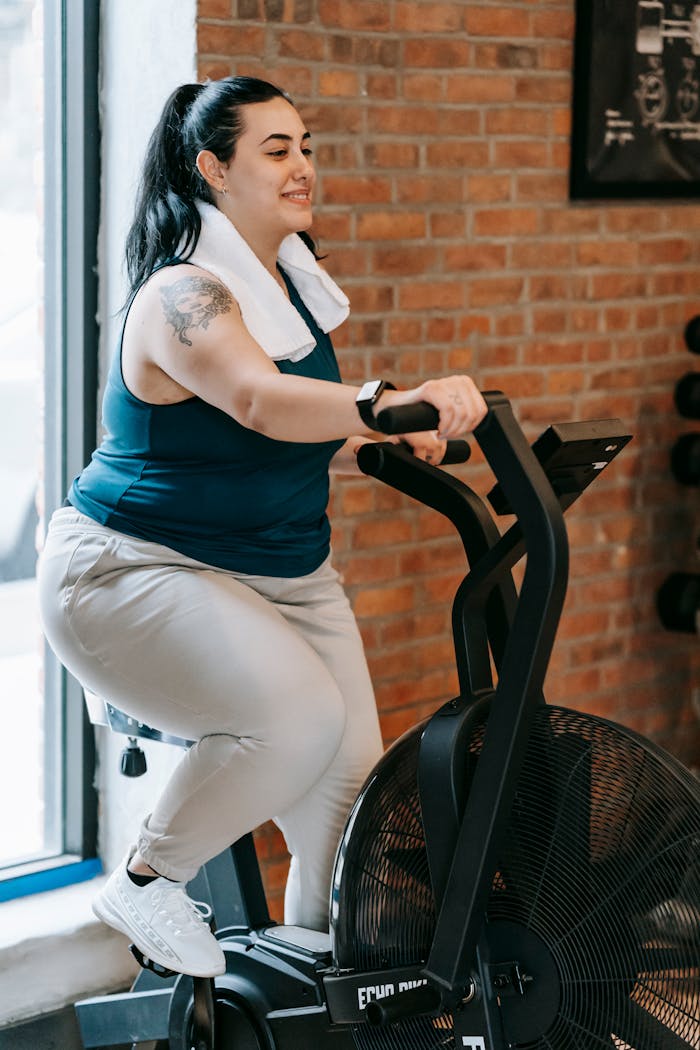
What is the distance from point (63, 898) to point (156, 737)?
0.79 m

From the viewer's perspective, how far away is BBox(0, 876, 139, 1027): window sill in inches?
108

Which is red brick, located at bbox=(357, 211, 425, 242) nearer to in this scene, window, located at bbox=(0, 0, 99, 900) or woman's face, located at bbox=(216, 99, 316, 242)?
window, located at bbox=(0, 0, 99, 900)

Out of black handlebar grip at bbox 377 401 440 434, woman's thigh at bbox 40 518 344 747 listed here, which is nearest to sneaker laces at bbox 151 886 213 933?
woman's thigh at bbox 40 518 344 747

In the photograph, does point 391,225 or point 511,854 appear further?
point 391,225

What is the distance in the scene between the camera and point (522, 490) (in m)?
1.82

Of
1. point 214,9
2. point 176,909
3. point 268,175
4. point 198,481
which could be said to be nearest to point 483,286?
point 214,9

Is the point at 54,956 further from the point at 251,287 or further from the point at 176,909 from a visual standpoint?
the point at 251,287

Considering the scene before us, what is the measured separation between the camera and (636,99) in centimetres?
330

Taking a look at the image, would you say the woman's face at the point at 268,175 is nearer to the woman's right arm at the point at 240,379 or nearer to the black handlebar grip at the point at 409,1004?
the woman's right arm at the point at 240,379

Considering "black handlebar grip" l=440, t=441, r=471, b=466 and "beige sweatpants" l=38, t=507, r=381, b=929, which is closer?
"beige sweatpants" l=38, t=507, r=381, b=929

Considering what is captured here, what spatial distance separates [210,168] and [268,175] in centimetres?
9

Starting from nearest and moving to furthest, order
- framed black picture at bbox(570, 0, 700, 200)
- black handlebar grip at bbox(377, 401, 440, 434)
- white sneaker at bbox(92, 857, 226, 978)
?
black handlebar grip at bbox(377, 401, 440, 434) < white sneaker at bbox(92, 857, 226, 978) < framed black picture at bbox(570, 0, 700, 200)

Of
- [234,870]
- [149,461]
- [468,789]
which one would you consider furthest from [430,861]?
[149,461]

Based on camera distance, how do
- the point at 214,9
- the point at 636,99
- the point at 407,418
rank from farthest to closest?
the point at 636,99, the point at 214,9, the point at 407,418
